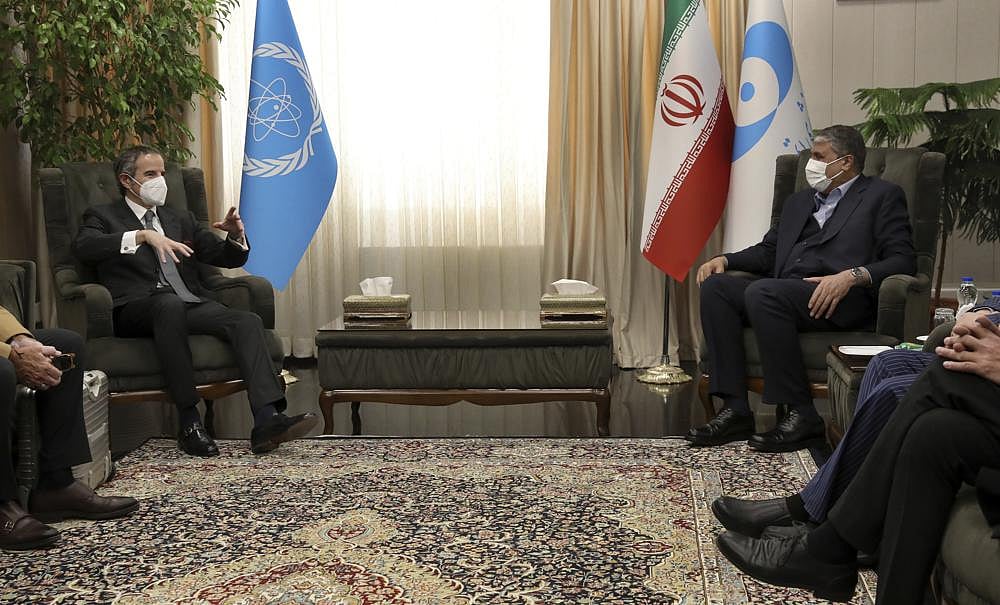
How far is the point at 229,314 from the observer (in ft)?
12.0

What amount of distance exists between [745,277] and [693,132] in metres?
1.21

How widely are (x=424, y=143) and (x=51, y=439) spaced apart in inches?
120

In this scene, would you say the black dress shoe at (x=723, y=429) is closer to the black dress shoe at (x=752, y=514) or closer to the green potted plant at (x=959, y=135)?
the black dress shoe at (x=752, y=514)

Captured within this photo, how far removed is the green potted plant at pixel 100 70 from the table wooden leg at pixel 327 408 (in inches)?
71.0

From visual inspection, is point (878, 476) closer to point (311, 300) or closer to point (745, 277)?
point (745, 277)

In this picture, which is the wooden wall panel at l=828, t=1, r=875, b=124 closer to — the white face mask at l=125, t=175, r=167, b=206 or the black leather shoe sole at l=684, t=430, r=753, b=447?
the black leather shoe sole at l=684, t=430, r=753, b=447

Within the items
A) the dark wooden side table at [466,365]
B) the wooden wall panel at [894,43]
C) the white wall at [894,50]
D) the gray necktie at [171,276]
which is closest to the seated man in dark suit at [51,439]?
the gray necktie at [171,276]

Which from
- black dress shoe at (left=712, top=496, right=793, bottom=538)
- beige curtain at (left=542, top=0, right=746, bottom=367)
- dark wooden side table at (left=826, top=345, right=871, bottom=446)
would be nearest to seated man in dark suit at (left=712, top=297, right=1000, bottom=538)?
black dress shoe at (left=712, top=496, right=793, bottom=538)

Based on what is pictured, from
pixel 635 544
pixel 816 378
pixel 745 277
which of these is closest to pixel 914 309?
pixel 816 378

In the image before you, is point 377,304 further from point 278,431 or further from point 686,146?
point 686,146

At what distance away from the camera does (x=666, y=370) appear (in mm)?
5023

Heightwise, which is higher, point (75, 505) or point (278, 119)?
point (278, 119)

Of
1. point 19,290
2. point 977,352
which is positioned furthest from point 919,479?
point 19,290

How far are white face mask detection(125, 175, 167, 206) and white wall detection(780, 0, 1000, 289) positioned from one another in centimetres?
322
